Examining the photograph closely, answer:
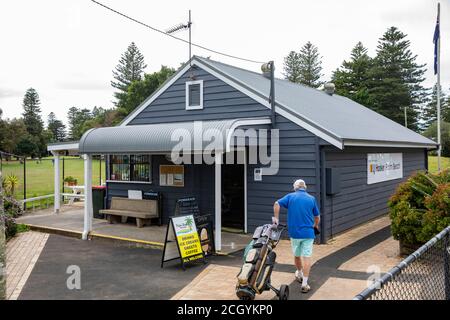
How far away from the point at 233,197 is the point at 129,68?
58.2 m

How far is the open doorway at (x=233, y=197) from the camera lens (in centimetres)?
1216

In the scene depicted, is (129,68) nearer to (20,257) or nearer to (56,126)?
(20,257)

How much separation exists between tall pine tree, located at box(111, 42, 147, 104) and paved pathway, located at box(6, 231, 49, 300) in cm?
5508

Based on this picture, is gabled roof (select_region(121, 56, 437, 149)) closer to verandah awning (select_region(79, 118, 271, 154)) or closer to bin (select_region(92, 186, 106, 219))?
verandah awning (select_region(79, 118, 271, 154))

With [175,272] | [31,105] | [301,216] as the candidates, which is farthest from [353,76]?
[31,105]

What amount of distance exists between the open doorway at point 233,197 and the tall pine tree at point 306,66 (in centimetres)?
5134

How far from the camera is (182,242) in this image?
334 inches

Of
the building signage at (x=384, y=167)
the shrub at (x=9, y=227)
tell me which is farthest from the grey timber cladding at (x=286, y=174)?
the shrub at (x=9, y=227)

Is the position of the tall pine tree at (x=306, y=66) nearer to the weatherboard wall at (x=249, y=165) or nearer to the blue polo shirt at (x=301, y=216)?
the weatherboard wall at (x=249, y=165)

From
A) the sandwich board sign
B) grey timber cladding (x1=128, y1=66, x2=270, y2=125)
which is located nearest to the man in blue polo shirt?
the sandwich board sign

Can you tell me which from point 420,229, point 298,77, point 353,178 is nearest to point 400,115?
point 298,77

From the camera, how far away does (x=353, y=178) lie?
1235cm

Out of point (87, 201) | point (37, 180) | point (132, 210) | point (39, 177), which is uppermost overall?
point (87, 201)

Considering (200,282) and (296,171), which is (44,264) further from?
(296,171)
